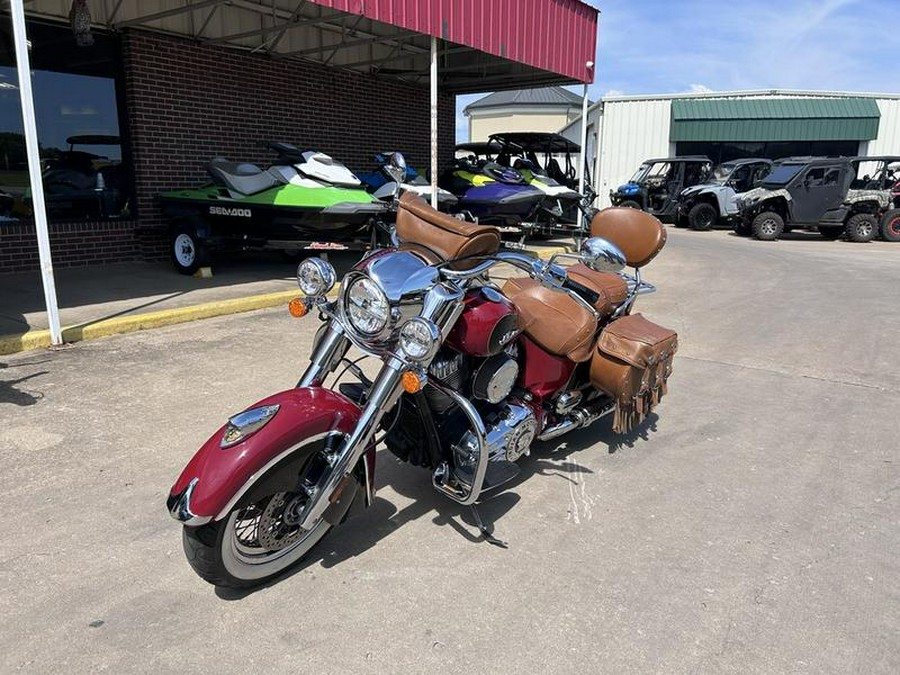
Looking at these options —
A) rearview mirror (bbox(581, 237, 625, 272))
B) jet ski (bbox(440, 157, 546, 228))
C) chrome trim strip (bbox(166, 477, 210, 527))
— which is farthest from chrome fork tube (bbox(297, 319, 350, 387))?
jet ski (bbox(440, 157, 546, 228))

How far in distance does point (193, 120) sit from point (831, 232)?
16073 mm

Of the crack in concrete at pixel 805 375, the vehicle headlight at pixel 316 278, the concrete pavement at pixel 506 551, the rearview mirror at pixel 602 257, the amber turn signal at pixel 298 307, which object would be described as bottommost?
the concrete pavement at pixel 506 551

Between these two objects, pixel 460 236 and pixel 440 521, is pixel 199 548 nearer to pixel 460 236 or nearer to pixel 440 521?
pixel 440 521

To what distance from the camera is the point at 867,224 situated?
16.8 meters

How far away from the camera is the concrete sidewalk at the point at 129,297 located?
595 cm

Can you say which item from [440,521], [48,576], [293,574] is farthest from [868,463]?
[48,576]

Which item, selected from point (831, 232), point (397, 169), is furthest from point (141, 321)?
point (831, 232)

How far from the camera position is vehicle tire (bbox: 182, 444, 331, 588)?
2.40 metres

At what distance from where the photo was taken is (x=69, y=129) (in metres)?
9.19

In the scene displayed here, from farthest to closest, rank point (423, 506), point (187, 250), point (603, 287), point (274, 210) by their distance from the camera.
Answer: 1. point (187, 250)
2. point (274, 210)
3. point (603, 287)
4. point (423, 506)

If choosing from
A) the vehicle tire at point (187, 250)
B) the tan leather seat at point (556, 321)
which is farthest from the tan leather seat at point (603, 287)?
the vehicle tire at point (187, 250)

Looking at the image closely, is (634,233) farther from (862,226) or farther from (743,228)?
(743,228)

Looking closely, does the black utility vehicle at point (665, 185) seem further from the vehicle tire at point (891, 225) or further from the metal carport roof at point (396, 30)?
the metal carport roof at point (396, 30)

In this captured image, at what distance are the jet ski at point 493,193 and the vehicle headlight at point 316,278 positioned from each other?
877cm
